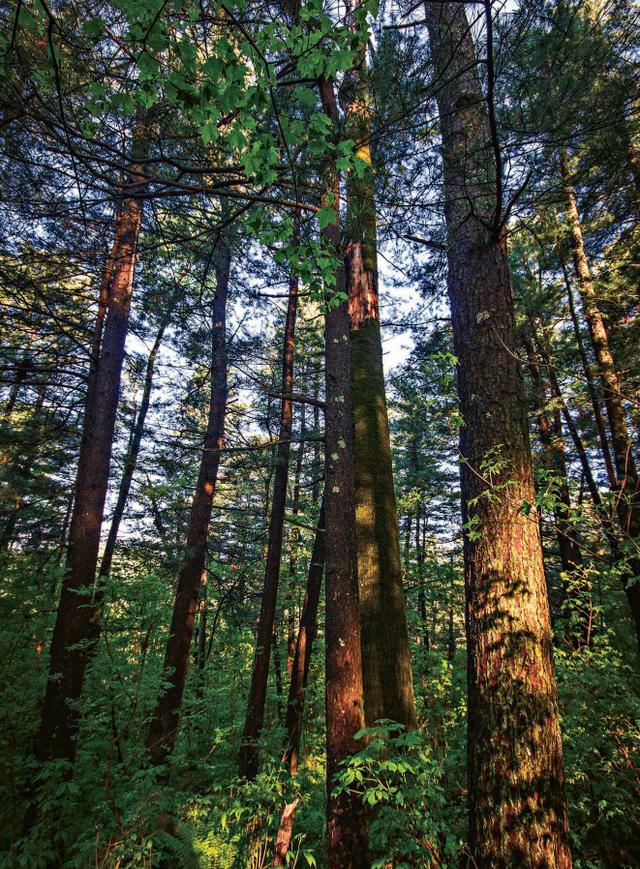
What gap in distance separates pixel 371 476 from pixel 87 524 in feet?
14.6

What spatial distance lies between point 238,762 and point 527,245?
43.1 ft

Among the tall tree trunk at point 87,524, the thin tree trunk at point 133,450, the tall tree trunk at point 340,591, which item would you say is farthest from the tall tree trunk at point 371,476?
the thin tree trunk at point 133,450

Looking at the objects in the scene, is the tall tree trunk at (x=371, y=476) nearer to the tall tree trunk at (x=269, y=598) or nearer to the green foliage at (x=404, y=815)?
the green foliage at (x=404, y=815)

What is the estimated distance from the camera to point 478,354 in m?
3.22

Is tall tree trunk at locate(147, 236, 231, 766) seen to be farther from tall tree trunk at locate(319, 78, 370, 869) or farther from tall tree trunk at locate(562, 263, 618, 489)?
tall tree trunk at locate(562, 263, 618, 489)

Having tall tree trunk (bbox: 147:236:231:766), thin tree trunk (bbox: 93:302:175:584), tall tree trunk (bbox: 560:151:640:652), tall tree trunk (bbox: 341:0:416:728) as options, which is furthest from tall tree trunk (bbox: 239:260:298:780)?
tall tree trunk (bbox: 560:151:640:652)

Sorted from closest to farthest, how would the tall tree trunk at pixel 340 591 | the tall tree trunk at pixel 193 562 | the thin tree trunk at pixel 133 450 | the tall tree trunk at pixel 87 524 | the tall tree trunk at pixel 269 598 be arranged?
the tall tree trunk at pixel 340 591 < the tall tree trunk at pixel 87 524 < the tall tree trunk at pixel 193 562 < the tall tree trunk at pixel 269 598 < the thin tree trunk at pixel 133 450

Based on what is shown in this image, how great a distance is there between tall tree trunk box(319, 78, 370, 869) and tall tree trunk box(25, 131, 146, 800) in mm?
2512

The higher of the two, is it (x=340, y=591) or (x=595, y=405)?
(x=595, y=405)

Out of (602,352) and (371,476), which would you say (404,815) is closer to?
(371,476)

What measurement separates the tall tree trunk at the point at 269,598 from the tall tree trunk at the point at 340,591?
7.36ft

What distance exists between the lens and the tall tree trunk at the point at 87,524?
4949 mm

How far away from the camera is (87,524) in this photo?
579cm

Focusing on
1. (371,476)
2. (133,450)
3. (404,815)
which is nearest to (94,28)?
(371,476)
